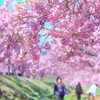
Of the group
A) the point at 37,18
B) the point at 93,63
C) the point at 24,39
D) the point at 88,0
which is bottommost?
the point at 93,63

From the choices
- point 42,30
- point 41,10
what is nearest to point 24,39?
point 42,30

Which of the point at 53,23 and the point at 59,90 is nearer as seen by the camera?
the point at 53,23

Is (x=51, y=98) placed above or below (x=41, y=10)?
below

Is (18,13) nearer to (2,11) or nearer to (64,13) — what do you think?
(64,13)

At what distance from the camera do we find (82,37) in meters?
6.81

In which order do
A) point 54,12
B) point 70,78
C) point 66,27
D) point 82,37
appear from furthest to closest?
1. point 70,78
2. point 82,37
3. point 66,27
4. point 54,12

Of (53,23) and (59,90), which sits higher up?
(53,23)

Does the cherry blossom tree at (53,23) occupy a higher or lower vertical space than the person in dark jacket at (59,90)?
higher

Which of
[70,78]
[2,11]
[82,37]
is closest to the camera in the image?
[82,37]

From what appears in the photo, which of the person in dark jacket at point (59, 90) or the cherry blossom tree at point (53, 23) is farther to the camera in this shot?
the person in dark jacket at point (59, 90)

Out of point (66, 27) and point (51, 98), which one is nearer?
point (66, 27)

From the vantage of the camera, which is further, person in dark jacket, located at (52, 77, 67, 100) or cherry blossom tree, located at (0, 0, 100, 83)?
person in dark jacket, located at (52, 77, 67, 100)

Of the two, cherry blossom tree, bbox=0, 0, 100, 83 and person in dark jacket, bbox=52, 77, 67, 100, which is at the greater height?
cherry blossom tree, bbox=0, 0, 100, 83

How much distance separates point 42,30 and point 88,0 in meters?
1.28
